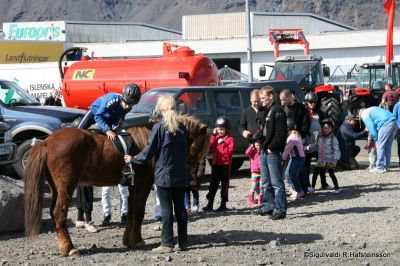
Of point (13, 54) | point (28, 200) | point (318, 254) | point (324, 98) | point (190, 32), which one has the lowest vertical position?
point (318, 254)

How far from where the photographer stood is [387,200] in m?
13.6

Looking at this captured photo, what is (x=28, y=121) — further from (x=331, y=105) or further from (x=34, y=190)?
(x=331, y=105)

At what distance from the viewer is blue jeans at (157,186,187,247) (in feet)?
31.7

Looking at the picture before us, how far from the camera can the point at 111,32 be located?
79.1 m

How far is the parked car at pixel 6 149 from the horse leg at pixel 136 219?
17.4 ft

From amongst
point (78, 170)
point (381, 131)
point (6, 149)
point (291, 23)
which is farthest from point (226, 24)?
point (78, 170)

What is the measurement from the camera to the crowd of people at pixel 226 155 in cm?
962

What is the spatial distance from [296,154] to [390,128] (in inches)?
187

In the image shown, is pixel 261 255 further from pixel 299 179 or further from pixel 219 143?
pixel 299 179

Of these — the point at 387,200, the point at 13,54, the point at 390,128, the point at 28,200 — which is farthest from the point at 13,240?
the point at 13,54

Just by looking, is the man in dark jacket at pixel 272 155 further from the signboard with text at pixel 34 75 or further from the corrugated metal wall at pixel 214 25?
the corrugated metal wall at pixel 214 25

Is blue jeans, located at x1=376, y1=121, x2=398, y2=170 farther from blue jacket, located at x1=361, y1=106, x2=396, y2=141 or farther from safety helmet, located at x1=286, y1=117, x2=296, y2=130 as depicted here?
safety helmet, located at x1=286, y1=117, x2=296, y2=130

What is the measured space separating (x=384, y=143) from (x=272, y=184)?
6.30 m

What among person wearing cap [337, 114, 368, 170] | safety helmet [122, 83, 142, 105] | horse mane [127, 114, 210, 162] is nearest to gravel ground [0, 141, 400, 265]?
horse mane [127, 114, 210, 162]
